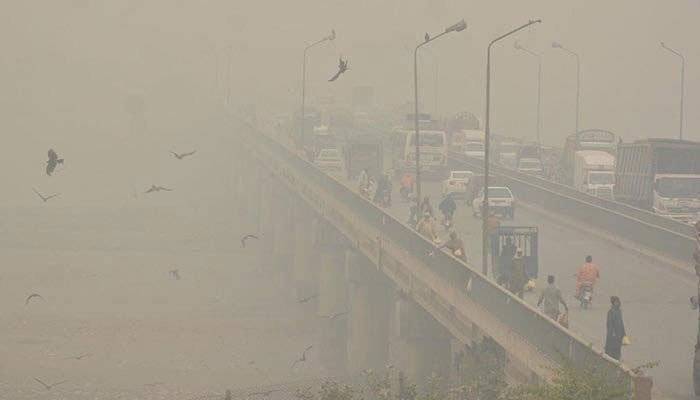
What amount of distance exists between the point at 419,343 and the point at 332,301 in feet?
69.1

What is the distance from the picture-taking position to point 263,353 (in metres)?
60.6

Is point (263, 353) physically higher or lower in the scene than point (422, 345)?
lower

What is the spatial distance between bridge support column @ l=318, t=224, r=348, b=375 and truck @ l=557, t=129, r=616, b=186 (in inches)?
772

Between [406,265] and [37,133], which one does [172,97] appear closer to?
→ [37,133]

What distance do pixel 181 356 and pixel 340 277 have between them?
7.79m

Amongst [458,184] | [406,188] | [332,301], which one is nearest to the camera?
[332,301]

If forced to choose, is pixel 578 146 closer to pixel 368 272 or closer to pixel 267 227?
pixel 267 227

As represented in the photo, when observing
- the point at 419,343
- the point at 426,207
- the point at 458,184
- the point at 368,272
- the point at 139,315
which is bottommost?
the point at 139,315

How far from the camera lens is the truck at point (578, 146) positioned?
80.9m

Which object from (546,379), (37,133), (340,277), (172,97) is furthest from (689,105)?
(546,379)

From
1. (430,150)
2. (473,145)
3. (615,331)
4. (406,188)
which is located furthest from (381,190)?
(615,331)

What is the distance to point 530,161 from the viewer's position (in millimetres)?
88375

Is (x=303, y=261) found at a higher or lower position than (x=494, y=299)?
lower

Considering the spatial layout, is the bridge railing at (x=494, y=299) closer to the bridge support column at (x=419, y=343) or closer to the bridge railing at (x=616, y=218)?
the bridge support column at (x=419, y=343)
